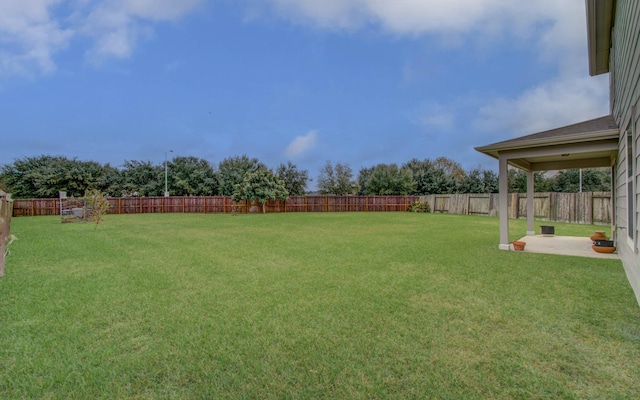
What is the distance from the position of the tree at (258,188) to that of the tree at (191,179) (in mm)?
7188

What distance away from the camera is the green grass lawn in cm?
189

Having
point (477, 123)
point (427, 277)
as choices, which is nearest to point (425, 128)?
point (477, 123)

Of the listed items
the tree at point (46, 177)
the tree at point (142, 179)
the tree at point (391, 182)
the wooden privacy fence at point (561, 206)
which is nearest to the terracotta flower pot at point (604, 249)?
the wooden privacy fence at point (561, 206)

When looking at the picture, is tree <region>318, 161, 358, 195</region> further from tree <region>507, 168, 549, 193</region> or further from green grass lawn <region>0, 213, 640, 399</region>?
green grass lawn <region>0, 213, 640, 399</region>

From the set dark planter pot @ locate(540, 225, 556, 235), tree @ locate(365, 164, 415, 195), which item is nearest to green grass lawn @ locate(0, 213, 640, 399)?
dark planter pot @ locate(540, 225, 556, 235)

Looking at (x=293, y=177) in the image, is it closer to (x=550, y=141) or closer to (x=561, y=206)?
(x=561, y=206)

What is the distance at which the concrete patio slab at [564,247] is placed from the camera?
5759 millimetres

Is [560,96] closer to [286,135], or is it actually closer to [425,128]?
[425,128]

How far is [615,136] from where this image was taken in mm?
5277

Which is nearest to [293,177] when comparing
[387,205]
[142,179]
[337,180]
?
[337,180]

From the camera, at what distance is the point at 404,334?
254cm

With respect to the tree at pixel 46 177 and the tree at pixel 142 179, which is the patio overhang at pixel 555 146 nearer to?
the tree at pixel 142 179

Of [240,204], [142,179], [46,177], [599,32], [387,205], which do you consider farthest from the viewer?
[142,179]

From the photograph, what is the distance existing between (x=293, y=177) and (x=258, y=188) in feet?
26.6
